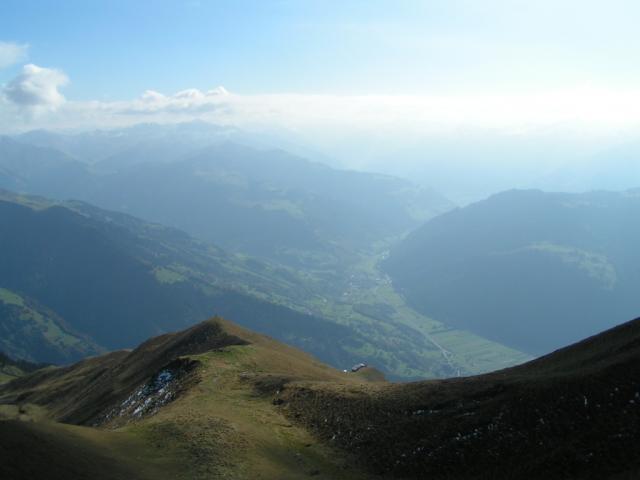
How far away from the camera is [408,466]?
43812 mm

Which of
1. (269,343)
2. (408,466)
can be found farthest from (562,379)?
(269,343)

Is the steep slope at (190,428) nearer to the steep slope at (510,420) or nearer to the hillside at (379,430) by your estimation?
the hillside at (379,430)

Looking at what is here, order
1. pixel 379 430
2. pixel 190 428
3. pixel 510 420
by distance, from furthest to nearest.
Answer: pixel 190 428
pixel 379 430
pixel 510 420

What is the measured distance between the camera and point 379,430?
5053 cm

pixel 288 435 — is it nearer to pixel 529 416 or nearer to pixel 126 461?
pixel 126 461

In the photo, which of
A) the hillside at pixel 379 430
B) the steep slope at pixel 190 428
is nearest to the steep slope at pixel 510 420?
the hillside at pixel 379 430

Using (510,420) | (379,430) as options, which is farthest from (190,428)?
(510,420)

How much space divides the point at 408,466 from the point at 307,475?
8765mm

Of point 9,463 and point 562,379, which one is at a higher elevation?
point 562,379

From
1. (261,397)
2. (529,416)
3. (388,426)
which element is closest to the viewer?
(529,416)

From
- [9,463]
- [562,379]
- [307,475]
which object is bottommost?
[307,475]

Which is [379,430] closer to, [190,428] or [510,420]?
[510,420]

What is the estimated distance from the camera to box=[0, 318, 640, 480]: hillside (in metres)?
37.6

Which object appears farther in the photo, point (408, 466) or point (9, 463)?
point (408, 466)
